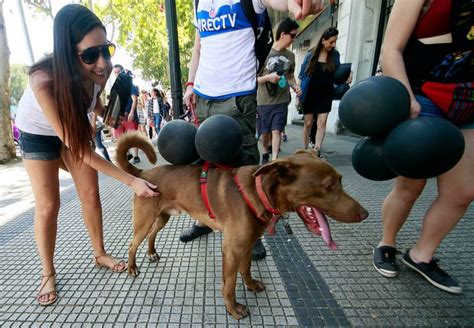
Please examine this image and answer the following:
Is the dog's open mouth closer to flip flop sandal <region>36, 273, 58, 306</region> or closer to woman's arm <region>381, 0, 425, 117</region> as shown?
woman's arm <region>381, 0, 425, 117</region>

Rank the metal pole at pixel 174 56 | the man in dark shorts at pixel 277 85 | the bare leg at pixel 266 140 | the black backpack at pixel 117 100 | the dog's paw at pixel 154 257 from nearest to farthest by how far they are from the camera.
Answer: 1. the black backpack at pixel 117 100
2. the dog's paw at pixel 154 257
3. the metal pole at pixel 174 56
4. the man in dark shorts at pixel 277 85
5. the bare leg at pixel 266 140

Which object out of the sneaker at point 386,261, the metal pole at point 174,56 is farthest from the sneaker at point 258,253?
the metal pole at point 174,56

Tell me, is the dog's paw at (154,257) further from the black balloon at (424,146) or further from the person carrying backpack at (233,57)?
the black balloon at (424,146)

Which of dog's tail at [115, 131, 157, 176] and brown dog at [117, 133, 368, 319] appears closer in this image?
brown dog at [117, 133, 368, 319]

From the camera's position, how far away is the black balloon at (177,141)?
213 centimetres

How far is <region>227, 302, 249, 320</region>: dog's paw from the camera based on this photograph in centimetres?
192

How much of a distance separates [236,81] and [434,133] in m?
1.49

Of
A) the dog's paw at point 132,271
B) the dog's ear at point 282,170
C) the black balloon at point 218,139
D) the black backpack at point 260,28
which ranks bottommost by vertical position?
the dog's paw at point 132,271

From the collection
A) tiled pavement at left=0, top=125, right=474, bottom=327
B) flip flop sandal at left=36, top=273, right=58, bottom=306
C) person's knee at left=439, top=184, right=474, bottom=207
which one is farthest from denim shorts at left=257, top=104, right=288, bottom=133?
flip flop sandal at left=36, top=273, right=58, bottom=306

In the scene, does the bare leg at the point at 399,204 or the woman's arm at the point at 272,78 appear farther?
the woman's arm at the point at 272,78

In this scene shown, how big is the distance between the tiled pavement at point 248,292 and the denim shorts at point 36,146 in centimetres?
116

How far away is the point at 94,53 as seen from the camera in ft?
6.15

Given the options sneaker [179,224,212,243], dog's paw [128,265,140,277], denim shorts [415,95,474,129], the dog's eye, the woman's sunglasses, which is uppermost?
the woman's sunglasses

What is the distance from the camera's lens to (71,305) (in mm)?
2094
